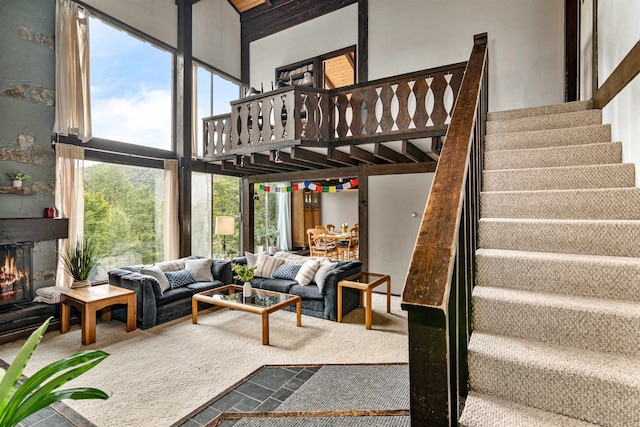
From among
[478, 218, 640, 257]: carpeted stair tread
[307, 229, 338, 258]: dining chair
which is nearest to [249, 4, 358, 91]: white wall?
[307, 229, 338, 258]: dining chair

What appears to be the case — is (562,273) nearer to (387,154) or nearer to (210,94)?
(387,154)

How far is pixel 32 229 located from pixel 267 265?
300cm

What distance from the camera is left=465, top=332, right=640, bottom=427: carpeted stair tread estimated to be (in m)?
1.05

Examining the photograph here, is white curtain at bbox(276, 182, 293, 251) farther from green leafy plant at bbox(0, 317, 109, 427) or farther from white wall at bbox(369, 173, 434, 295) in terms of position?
green leafy plant at bbox(0, 317, 109, 427)

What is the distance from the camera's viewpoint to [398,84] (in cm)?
428

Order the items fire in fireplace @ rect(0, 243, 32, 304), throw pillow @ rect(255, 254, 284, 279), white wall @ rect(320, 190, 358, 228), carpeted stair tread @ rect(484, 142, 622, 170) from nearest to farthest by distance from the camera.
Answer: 1. carpeted stair tread @ rect(484, 142, 622, 170)
2. fire in fireplace @ rect(0, 243, 32, 304)
3. throw pillow @ rect(255, 254, 284, 279)
4. white wall @ rect(320, 190, 358, 228)

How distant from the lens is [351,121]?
4.59m

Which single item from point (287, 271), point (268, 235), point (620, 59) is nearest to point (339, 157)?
point (287, 271)

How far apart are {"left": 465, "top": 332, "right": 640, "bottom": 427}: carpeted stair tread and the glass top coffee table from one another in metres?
2.57

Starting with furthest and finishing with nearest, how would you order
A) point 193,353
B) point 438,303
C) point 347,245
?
point 347,245 → point 193,353 → point 438,303

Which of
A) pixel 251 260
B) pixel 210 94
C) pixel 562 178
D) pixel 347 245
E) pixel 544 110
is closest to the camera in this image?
pixel 562 178

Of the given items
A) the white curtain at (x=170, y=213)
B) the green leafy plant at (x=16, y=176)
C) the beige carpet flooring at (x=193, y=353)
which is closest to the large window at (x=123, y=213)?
the white curtain at (x=170, y=213)

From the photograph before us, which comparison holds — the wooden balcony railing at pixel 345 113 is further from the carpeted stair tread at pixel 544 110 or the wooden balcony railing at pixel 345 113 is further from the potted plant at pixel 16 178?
the potted plant at pixel 16 178

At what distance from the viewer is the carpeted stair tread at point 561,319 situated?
1.23 meters
